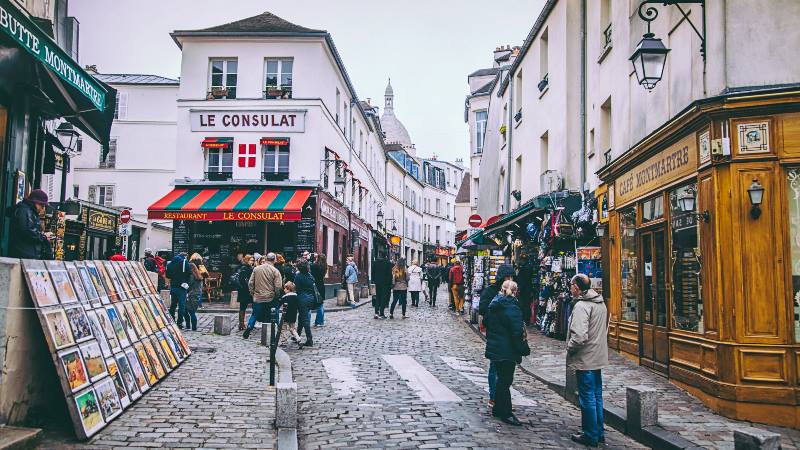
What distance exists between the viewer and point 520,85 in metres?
22.1

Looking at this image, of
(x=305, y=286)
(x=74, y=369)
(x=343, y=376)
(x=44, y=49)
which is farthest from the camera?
(x=305, y=286)

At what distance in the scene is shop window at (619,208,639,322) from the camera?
1127 cm

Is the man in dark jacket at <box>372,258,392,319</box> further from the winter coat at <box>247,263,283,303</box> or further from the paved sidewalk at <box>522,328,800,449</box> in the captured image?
the paved sidewalk at <box>522,328,800,449</box>

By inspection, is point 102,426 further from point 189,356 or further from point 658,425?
point 658,425

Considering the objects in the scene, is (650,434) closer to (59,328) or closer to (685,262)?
(685,262)

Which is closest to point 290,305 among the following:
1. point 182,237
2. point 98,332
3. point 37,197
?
point 37,197

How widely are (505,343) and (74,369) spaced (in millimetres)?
4268

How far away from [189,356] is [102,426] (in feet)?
14.3

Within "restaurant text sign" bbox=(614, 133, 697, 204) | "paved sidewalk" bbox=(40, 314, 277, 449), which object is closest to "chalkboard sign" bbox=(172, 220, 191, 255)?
"paved sidewalk" bbox=(40, 314, 277, 449)

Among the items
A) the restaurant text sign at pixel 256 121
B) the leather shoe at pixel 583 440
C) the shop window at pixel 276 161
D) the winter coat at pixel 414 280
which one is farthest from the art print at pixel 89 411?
the restaurant text sign at pixel 256 121

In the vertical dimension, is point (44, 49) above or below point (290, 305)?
above

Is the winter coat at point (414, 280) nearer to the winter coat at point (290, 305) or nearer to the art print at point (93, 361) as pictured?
the winter coat at point (290, 305)

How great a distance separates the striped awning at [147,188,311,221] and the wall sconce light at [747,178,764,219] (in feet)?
51.2

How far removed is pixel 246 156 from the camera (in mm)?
23922
